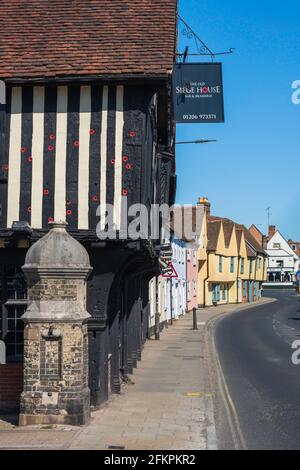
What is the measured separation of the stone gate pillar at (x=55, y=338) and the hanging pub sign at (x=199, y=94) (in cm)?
396

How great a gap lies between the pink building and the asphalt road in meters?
17.8

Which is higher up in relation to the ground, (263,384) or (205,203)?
(205,203)

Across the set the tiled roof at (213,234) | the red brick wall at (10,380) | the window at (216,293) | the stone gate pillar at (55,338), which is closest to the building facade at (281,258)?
the window at (216,293)

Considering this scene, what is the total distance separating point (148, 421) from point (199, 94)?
250 inches

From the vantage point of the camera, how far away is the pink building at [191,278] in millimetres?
48969

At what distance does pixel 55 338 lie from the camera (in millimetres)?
10352

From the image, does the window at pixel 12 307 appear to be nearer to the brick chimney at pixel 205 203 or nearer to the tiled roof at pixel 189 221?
the tiled roof at pixel 189 221

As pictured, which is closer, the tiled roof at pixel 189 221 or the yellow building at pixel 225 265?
the tiled roof at pixel 189 221

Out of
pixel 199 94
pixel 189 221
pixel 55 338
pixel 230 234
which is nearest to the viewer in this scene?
pixel 55 338

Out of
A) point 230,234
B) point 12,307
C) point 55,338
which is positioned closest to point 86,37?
point 12,307

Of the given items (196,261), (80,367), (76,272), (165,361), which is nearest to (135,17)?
(76,272)

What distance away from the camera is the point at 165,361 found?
1947 centimetres

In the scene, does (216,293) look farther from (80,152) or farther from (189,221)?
(80,152)

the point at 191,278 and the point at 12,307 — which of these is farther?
the point at 191,278
